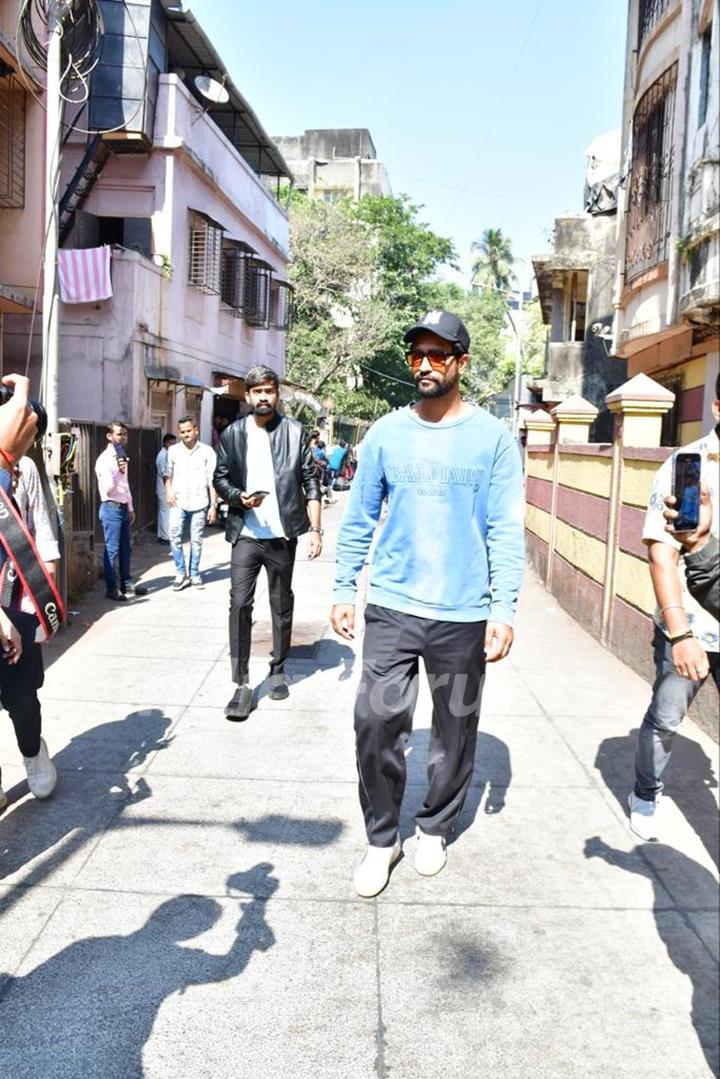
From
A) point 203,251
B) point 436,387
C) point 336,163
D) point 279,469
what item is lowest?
point 279,469

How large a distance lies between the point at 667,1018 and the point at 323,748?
2580 mm

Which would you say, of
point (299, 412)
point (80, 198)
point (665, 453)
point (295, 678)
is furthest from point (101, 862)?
point (299, 412)

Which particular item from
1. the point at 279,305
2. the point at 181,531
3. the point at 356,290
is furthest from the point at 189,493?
the point at 356,290

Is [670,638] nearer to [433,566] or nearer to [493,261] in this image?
[433,566]

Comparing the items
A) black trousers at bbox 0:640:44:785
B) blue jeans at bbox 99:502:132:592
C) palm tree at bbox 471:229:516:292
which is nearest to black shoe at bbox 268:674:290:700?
black trousers at bbox 0:640:44:785

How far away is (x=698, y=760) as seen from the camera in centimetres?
503

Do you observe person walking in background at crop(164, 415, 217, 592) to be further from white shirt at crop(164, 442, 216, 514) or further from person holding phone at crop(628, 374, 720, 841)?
person holding phone at crop(628, 374, 720, 841)

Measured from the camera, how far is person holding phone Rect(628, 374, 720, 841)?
2.84m

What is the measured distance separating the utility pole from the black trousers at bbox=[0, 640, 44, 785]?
441cm

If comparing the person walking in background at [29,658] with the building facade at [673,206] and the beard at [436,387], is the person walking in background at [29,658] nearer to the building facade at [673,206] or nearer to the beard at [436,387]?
the beard at [436,387]

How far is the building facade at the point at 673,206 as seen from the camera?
9172 mm

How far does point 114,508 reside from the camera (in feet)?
30.5

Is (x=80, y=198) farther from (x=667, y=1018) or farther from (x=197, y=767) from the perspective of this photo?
(x=667, y=1018)

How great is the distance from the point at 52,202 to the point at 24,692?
5.99 meters
